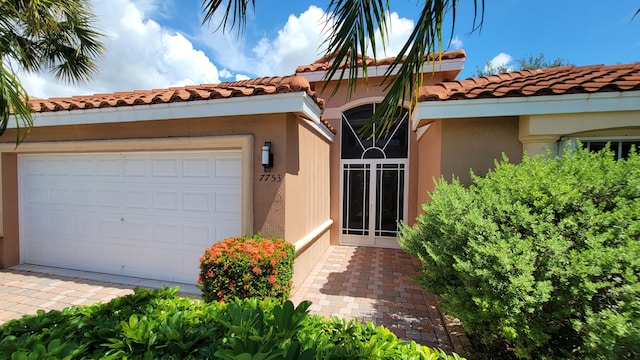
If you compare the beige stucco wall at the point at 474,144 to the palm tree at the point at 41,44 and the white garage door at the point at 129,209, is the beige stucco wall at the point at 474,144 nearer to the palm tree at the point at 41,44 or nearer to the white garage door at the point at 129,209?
the white garage door at the point at 129,209

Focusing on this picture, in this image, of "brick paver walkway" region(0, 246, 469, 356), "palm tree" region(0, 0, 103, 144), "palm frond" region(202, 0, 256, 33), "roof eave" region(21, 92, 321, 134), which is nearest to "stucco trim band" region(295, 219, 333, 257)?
"brick paver walkway" region(0, 246, 469, 356)

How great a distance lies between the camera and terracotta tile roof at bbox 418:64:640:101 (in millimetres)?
4590

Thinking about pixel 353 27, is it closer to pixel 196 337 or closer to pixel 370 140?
pixel 196 337

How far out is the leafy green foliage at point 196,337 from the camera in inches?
59.5

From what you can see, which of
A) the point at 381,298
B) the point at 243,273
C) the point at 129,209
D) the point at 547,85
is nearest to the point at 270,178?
the point at 243,273

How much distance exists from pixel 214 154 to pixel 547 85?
711 centimetres

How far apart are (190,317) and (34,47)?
364 inches

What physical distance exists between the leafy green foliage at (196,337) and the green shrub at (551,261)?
1.45 metres

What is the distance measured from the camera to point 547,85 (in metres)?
4.97

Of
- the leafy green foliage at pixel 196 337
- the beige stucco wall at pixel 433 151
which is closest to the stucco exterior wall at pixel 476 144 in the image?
the beige stucco wall at pixel 433 151

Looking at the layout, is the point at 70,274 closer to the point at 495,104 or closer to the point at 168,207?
the point at 168,207

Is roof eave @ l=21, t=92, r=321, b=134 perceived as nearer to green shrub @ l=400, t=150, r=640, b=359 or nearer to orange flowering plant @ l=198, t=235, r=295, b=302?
orange flowering plant @ l=198, t=235, r=295, b=302

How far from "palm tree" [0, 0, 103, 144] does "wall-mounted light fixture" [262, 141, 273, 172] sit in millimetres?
4498

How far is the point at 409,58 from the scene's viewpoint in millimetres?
2721
